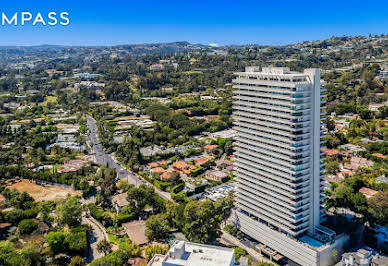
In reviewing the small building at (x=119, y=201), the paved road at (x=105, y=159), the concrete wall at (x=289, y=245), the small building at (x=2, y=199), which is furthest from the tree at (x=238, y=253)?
the small building at (x=2, y=199)

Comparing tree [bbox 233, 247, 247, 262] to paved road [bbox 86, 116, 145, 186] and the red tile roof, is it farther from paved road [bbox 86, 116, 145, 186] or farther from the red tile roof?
the red tile roof

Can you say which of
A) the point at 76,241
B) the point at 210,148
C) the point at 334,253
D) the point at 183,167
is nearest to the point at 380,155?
the point at 210,148

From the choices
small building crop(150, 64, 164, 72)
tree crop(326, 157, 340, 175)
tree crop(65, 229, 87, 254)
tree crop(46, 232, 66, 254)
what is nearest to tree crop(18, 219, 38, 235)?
tree crop(46, 232, 66, 254)

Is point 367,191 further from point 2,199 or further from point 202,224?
point 2,199

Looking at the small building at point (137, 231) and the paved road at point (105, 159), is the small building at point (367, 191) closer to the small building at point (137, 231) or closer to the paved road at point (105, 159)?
the small building at point (137, 231)

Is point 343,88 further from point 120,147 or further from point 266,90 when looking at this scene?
point 266,90
